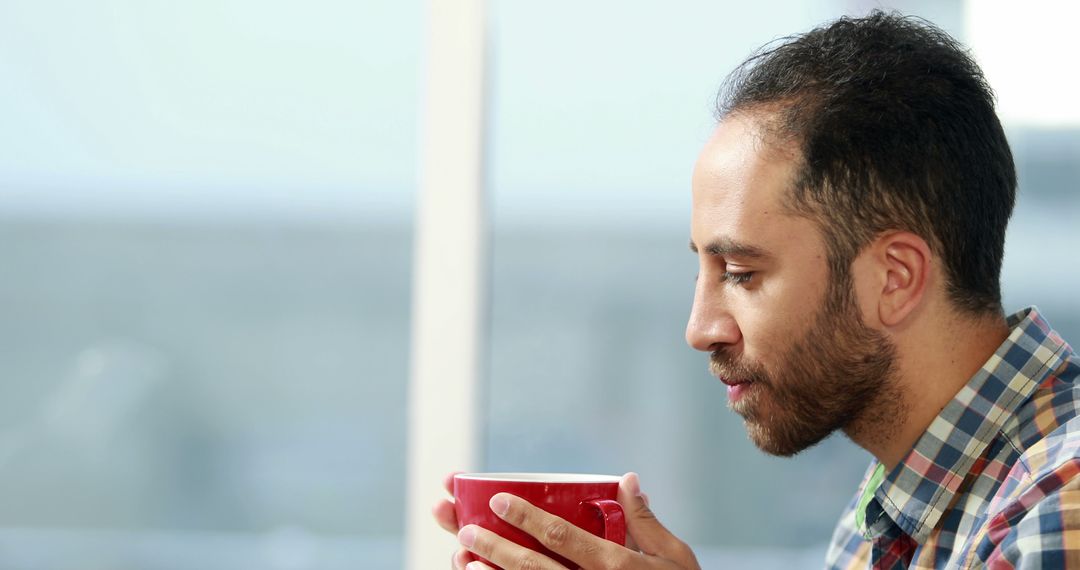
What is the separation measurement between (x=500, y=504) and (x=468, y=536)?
0.05 metres

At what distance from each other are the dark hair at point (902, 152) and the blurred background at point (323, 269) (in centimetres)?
67

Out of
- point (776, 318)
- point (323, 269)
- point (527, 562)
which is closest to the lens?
point (527, 562)

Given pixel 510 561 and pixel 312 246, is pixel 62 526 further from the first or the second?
pixel 510 561

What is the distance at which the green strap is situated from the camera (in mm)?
992

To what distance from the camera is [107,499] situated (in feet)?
5.37

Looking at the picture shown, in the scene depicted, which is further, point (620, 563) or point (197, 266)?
point (197, 266)

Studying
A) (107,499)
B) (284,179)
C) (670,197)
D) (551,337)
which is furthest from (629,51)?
(107,499)

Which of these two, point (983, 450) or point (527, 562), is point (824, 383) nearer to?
point (983, 450)

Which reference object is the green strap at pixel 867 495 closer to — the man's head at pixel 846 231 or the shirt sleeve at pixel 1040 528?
the man's head at pixel 846 231

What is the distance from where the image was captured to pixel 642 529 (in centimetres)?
89

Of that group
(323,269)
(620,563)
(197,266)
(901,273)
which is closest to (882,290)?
(901,273)

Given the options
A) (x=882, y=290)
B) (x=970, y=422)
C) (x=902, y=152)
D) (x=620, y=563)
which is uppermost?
(x=902, y=152)

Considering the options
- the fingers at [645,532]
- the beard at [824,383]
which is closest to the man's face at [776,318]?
the beard at [824,383]

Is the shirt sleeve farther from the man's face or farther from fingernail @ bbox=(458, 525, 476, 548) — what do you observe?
fingernail @ bbox=(458, 525, 476, 548)
